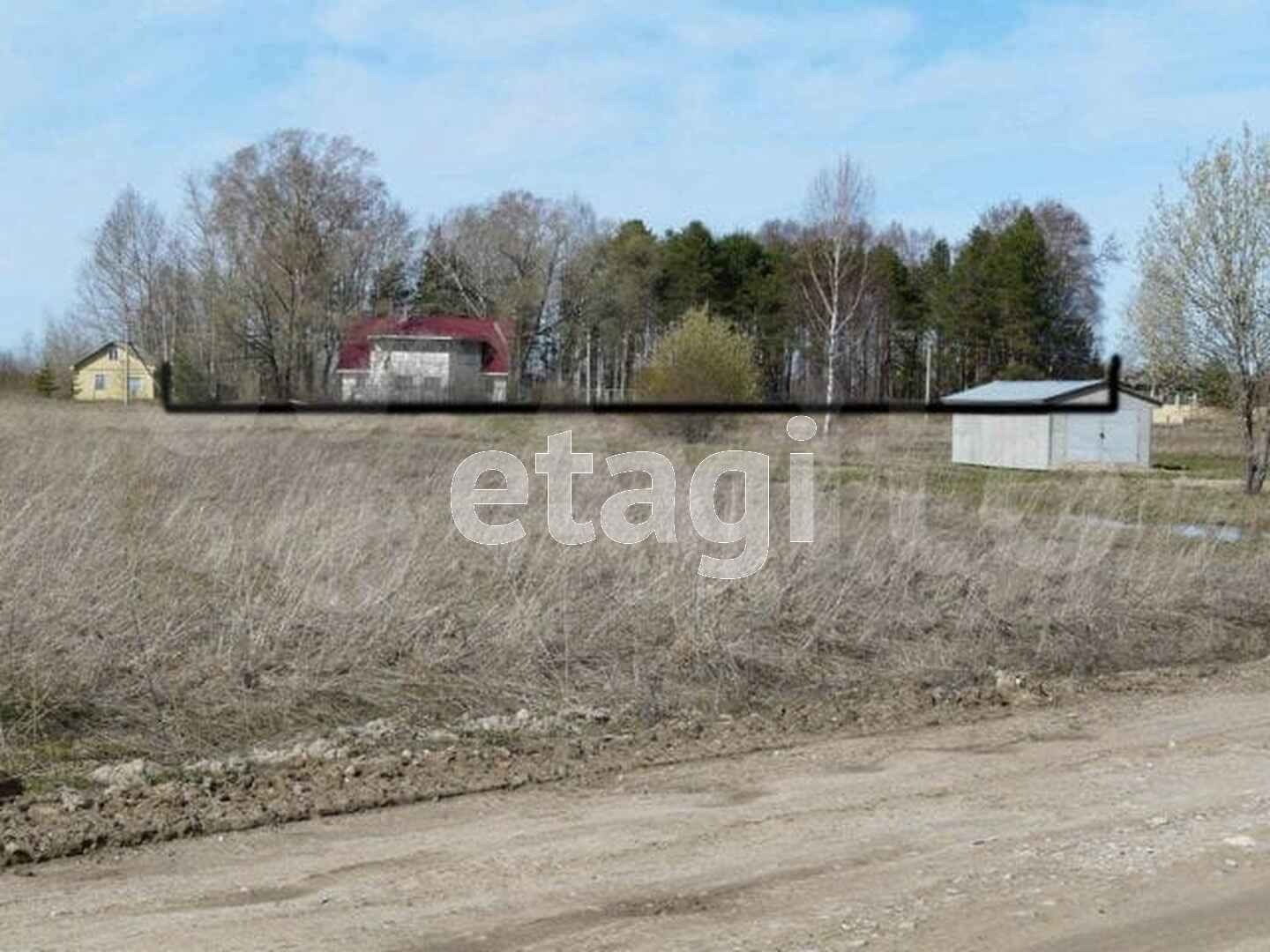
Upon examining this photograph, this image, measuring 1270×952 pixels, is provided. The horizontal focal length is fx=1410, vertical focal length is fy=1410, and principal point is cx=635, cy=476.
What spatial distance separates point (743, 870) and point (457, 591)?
208 inches

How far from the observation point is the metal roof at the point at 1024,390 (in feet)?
22.9

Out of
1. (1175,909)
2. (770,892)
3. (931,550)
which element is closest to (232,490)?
(931,550)

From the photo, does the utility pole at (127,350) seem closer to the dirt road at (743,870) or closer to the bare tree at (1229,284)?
the dirt road at (743,870)

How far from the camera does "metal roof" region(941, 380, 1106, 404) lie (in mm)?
6984

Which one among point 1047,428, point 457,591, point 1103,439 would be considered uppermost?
point 1047,428

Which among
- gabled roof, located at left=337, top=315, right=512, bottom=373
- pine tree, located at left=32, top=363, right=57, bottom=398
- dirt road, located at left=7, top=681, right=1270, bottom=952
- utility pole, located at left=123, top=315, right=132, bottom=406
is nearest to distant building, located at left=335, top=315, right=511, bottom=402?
gabled roof, located at left=337, top=315, right=512, bottom=373

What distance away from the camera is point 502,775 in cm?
714

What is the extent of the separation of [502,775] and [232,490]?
6.65 metres

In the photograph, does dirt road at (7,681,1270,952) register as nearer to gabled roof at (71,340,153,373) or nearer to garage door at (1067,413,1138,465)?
gabled roof at (71,340,153,373)

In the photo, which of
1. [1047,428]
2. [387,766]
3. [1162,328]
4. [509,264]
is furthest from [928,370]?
[1162,328]

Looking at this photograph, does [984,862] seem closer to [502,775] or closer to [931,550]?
[502,775]

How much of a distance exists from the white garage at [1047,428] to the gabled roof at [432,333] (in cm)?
220

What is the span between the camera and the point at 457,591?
1058 cm

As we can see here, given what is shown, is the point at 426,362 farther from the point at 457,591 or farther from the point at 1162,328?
the point at 1162,328
